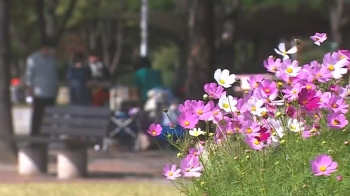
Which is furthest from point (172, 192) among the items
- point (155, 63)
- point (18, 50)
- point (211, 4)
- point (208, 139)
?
point (155, 63)

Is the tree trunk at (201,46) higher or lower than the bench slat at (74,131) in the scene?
higher

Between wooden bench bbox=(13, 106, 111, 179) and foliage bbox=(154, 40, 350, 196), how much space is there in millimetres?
6235

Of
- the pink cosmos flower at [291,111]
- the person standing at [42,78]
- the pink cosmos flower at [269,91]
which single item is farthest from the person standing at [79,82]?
the pink cosmos flower at [291,111]

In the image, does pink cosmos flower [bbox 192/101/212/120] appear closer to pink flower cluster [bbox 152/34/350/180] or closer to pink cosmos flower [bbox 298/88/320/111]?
pink flower cluster [bbox 152/34/350/180]

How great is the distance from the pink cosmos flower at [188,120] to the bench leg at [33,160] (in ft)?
22.6

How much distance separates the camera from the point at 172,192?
378 inches

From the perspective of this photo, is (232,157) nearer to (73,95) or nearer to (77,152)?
(77,152)

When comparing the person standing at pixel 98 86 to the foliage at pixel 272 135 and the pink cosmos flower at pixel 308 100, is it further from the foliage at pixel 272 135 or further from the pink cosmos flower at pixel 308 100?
Answer: the pink cosmos flower at pixel 308 100

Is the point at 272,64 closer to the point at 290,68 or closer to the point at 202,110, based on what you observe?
the point at 290,68

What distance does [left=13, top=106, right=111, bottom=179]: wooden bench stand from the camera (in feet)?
38.6

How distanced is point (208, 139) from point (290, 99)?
56cm

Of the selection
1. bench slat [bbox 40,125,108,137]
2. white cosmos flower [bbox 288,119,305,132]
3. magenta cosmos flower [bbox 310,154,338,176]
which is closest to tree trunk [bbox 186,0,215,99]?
bench slat [bbox 40,125,108,137]

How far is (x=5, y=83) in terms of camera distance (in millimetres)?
13766

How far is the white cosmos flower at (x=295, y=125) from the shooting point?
527 cm
